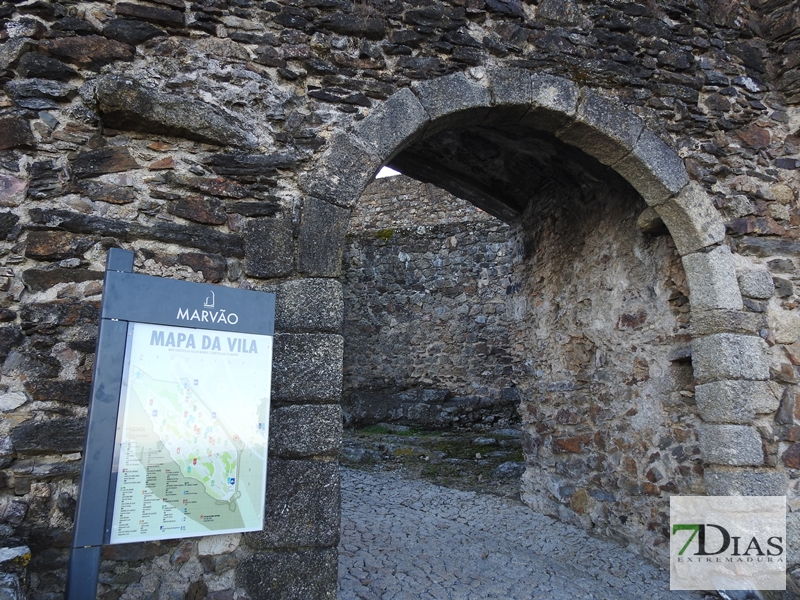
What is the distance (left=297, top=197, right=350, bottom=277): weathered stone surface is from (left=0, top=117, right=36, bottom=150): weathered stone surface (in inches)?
50.7

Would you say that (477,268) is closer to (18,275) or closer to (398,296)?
(398,296)

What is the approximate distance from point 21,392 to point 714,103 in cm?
418

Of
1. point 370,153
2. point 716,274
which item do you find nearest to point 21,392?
point 370,153

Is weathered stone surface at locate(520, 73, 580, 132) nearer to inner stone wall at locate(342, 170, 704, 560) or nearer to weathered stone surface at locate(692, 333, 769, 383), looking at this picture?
inner stone wall at locate(342, 170, 704, 560)

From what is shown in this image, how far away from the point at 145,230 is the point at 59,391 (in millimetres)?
794

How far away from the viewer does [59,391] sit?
8.07 ft

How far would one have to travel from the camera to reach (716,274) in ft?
11.4

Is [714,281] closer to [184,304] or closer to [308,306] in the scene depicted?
[308,306]

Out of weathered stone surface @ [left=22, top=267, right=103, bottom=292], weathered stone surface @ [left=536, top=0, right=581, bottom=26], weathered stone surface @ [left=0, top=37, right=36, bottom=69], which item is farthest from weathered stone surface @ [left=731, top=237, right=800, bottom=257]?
weathered stone surface @ [left=0, top=37, right=36, bottom=69]

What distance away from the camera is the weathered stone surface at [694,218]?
3.54 metres

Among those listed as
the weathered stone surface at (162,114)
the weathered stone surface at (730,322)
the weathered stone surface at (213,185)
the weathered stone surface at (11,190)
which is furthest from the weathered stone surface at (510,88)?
the weathered stone surface at (11,190)

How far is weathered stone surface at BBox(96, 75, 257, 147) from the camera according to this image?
2744mm

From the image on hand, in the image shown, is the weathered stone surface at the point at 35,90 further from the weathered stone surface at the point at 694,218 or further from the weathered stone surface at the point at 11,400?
the weathered stone surface at the point at 694,218

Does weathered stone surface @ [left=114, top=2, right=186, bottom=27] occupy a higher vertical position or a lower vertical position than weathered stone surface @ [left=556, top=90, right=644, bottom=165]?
higher
